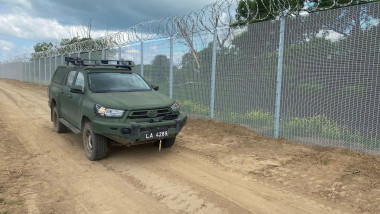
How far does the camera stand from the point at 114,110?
5023 millimetres

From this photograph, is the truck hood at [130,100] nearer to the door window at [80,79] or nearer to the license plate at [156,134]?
the license plate at [156,134]

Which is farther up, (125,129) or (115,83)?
(115,83)

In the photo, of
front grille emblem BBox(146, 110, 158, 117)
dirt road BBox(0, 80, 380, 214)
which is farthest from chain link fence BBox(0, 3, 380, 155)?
front grille emblem BBox(146, 110, 158, 117)

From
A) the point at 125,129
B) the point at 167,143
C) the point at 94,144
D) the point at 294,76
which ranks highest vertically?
the point at 294,76

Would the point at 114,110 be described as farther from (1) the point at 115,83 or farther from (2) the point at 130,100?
(1) the point at 115,83

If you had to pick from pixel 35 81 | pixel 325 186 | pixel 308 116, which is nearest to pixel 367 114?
pixel 308 116

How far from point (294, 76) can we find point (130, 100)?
12.1 ft

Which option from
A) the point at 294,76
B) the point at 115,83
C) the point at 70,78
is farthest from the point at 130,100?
the point at 294,76

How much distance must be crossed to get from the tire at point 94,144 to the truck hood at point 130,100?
0.58 metres

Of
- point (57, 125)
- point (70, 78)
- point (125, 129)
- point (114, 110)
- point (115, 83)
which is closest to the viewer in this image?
point (125, 129)

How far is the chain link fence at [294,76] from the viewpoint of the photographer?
5.27 m

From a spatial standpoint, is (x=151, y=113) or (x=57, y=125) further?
(x=57, y=125)

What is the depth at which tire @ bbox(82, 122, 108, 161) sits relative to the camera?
5.25 metres

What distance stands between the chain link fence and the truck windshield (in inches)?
110
